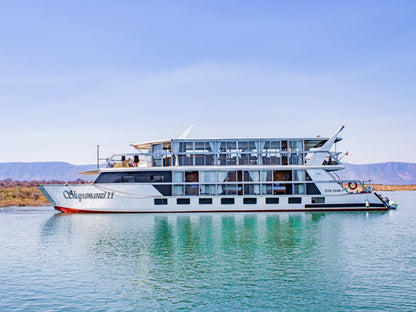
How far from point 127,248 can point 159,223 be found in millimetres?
10421

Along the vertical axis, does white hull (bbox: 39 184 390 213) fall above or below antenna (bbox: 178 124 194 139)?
below

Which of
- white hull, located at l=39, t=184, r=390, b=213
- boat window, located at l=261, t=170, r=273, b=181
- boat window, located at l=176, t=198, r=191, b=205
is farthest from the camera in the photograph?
boat window, located at l=261, t=170, r=273, b=181

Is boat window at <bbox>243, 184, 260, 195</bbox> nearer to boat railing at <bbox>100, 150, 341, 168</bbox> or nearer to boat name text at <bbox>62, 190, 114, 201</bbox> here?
boat railing at <bbox>100, 150, 341, 168</bbox>

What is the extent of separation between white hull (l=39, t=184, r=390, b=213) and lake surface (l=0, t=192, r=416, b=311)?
29.0 feet

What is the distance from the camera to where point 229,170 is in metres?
41.2

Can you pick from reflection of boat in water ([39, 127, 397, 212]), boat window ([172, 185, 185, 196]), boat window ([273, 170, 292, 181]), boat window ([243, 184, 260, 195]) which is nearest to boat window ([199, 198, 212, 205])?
reflection of boat in water ([39, 127, 397, 212])

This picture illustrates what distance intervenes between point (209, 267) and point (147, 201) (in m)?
22.9

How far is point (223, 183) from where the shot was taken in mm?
40844

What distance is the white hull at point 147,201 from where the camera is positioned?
4000 centimetres

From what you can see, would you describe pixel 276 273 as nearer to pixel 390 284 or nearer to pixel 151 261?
pixel 390 284

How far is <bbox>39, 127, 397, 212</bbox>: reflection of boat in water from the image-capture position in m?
40.2

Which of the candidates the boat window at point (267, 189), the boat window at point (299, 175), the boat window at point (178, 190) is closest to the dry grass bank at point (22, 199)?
the boat window at point (178, 190)

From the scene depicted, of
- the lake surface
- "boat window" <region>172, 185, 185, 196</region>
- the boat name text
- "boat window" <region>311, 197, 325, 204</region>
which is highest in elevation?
"boat window" <region>172, 185, 185, 196</region>

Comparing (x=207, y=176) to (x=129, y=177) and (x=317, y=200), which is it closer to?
(x=129, y=177)
